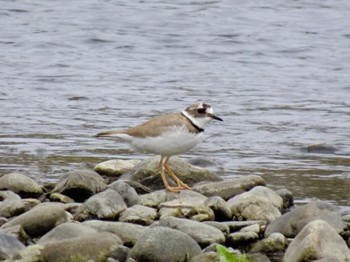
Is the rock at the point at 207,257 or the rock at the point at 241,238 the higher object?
the rock at the point at 207,257

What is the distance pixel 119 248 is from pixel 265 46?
11829 millimetres

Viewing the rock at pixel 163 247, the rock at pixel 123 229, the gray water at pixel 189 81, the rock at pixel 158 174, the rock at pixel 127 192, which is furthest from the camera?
the gray water at pixel 189 81

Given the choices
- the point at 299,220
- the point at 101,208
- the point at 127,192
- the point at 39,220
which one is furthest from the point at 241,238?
the point at 39,220

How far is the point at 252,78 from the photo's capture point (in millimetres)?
15547

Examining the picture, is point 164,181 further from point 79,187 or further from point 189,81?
point 189,81

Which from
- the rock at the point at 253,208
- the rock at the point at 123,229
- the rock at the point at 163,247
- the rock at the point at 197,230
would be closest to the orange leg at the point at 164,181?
the rock at the point at 253,208

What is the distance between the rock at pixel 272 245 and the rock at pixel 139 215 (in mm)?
905

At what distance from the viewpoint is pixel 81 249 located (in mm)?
6895

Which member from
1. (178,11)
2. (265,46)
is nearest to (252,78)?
(265,46)

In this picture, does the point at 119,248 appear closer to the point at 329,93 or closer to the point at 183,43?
the point at 329,93

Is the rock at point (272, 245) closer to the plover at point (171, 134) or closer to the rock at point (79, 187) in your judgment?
the plover at point (171, 134)

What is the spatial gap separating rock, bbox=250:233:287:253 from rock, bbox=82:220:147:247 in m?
0.81

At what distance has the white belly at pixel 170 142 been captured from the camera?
8.67 meters

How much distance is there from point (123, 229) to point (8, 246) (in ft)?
2.88
